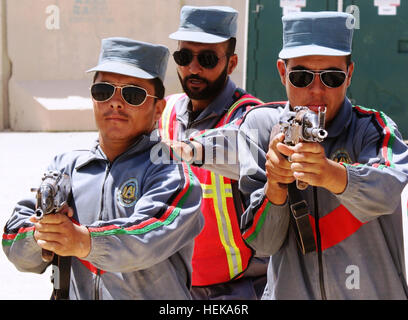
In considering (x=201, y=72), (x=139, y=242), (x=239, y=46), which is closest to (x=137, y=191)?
(x=139, y=242)

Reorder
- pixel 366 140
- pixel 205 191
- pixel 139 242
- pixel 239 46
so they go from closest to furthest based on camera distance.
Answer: pixel 139 242, pixel 366 140, pixel 205 191, pixel 239 46

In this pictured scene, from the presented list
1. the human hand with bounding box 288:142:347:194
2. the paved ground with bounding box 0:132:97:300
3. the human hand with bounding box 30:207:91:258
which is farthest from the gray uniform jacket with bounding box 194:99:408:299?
the paved ground with bounding box 0:132:97:300

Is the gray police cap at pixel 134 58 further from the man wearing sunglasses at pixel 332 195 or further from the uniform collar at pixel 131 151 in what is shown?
the man wearing sunglasses at pixel 332 195

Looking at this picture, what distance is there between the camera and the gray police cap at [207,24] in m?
3.78

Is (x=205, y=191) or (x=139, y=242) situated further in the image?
(x=205, y=191)

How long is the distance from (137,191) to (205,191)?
34.5 inches

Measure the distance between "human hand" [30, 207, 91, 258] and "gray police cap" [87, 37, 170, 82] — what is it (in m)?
0.71

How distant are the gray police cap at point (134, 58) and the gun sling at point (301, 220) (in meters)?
0.74

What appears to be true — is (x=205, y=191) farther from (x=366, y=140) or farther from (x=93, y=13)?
(x=93, y=13)

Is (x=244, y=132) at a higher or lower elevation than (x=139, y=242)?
higher

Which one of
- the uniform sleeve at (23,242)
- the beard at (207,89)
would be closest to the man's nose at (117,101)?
the uniform sleeve at (23,242)

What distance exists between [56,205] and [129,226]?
0.27 meters

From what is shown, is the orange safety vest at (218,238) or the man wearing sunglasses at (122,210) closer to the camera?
the man wearing sunglasses at (122,210)

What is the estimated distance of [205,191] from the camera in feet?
11.3
